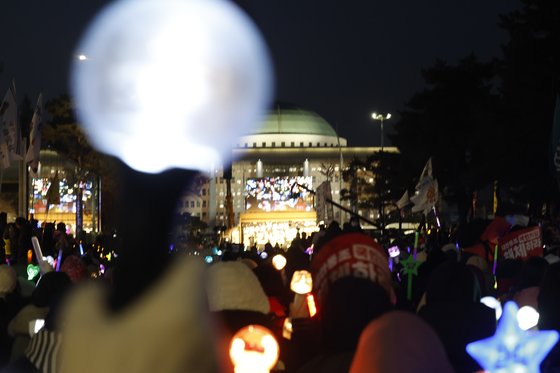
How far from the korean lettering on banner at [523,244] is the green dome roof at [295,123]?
138927 mm

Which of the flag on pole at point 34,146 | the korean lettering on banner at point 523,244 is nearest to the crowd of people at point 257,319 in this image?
the korean lettering on banner at point 523,244

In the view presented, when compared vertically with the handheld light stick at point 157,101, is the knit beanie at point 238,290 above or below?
below

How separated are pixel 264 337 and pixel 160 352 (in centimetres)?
93

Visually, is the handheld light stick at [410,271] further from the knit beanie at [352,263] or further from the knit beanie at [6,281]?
the knit beanie at [352,263]

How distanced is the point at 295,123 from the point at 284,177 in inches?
2679

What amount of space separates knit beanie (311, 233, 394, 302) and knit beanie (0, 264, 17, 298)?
4071mm

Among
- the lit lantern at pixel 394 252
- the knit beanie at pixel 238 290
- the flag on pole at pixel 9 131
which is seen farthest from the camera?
the flag on pole at pixel 9 131

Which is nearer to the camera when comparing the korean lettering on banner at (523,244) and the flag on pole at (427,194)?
the korean lettering on banner at (523,244)

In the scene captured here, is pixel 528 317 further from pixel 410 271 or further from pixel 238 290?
pixel 410 271

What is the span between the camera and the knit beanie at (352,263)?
3.34m

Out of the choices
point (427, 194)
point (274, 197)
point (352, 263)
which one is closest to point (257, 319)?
point (352, 263)

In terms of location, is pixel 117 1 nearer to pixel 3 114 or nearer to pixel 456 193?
pixel 3 114

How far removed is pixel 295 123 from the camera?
513ft

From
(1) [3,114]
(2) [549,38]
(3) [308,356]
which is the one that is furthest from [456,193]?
(3) [308,356]
